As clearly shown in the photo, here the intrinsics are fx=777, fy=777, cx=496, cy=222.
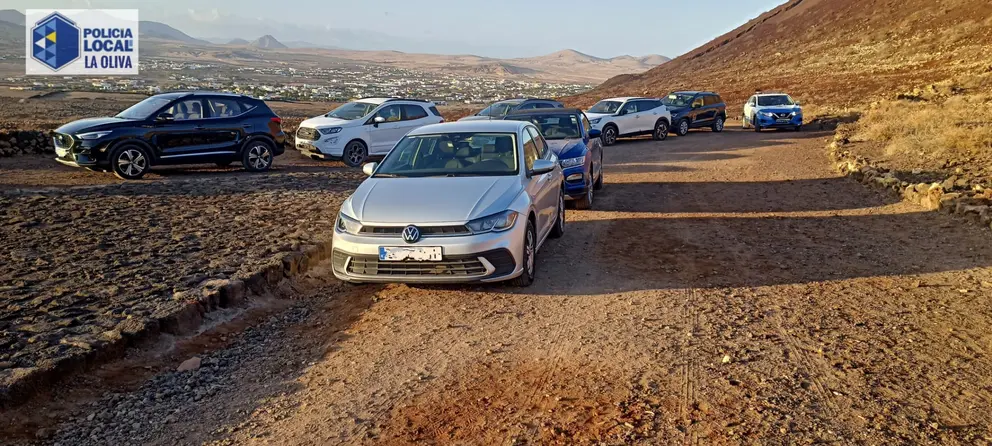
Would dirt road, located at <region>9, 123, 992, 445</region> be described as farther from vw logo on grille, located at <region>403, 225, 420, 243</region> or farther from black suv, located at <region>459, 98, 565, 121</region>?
black suv, located at <region>459, 98, 565, 121</region>

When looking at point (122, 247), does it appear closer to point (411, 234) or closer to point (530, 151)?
point (411, 234)

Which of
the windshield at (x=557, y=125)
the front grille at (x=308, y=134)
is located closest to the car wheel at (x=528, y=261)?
the windshield at (x=557, y=125)

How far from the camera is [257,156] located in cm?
1582

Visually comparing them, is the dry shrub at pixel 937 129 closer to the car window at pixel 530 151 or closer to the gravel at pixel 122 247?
the car window at pixel 530 151

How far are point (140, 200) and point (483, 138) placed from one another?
5.79m

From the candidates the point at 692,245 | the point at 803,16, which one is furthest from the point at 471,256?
the point at 803,16

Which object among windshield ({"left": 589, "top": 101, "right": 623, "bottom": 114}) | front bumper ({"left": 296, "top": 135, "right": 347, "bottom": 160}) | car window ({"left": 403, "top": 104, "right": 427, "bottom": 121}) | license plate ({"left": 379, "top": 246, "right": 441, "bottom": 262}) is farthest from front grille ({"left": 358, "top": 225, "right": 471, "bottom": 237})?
windshield ({"left": 589, "top": 101, "right": 623, "bottom": 114})

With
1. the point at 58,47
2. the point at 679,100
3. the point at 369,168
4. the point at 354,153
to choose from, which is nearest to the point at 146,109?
the point at 354,153

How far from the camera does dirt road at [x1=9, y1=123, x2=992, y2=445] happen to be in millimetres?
4199

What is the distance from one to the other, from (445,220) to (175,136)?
9.87m

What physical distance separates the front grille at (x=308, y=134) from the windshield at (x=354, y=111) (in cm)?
83

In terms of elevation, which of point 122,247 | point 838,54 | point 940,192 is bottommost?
point 122,247

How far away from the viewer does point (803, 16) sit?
7512 centimetres

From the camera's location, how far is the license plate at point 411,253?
634cm
